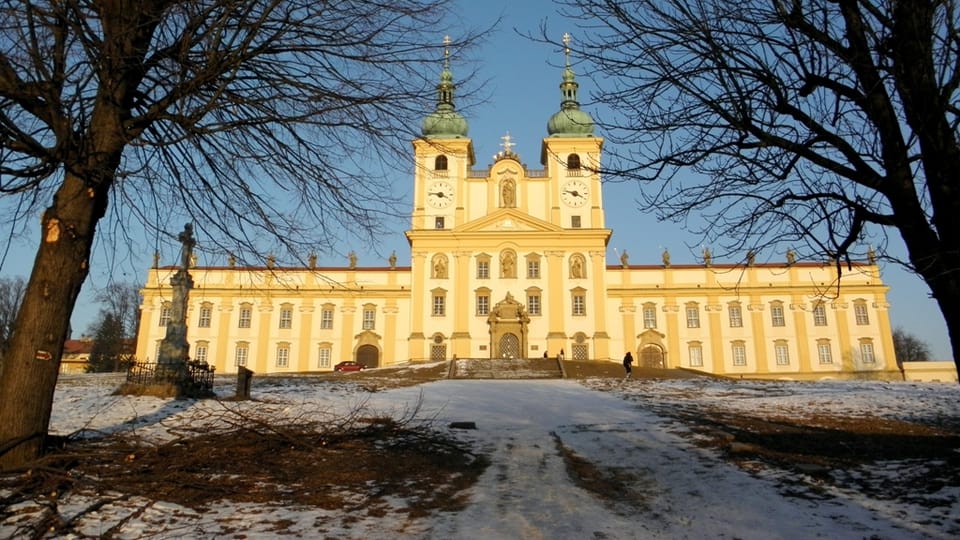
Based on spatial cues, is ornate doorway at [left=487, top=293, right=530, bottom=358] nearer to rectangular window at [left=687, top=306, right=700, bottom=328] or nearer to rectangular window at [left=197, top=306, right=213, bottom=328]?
rectangular window at [left=687, top=306, right=700, bottom=328]

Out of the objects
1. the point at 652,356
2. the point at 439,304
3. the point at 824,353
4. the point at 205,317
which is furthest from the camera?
the point at 205,317

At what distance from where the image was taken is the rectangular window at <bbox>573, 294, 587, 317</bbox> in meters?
43.5

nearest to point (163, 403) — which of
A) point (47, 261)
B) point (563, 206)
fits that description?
point (47, 261)

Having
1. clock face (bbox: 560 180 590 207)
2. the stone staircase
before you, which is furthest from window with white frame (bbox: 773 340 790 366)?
the stone staircase

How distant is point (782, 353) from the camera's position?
47406 millimetres

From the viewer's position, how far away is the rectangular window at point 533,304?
143 feet

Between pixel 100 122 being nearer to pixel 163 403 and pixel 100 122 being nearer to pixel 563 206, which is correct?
pixel 163 403

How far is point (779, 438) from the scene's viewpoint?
30.9 feet

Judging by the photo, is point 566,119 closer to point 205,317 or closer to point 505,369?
point 505,369

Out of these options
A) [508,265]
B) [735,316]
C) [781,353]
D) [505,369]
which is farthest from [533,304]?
[781,353]

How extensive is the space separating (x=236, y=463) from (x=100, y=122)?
12.2 feet

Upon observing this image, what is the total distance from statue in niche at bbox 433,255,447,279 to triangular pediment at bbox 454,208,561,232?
2373mm

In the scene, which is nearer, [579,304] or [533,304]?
[579,304]

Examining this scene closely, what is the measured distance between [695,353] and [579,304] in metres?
11.0
